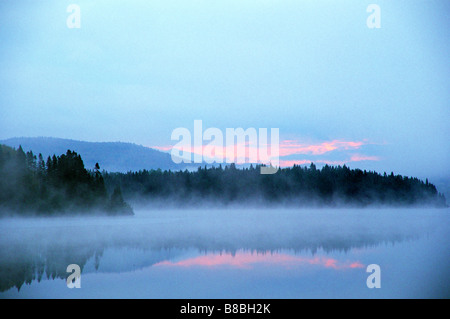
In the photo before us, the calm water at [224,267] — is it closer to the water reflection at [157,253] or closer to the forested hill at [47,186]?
the water reflection at [157,253]

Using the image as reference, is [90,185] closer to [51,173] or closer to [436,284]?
[51,173]

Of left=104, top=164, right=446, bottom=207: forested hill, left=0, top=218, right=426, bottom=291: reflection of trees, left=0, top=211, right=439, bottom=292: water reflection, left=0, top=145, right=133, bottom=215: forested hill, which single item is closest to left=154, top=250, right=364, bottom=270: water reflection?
left=0, top=211, right=439, bottom=292: water reflection

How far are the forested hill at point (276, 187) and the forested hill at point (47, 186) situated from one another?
7115 cm

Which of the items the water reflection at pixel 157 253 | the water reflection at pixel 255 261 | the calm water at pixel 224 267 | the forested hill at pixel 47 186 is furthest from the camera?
the forested hill at pixel 47 186

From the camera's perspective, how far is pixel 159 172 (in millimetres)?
144125

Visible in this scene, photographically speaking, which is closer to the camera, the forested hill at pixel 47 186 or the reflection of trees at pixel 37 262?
the reflection of trees at pixel 37 262

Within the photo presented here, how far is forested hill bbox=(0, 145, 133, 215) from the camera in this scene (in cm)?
5641

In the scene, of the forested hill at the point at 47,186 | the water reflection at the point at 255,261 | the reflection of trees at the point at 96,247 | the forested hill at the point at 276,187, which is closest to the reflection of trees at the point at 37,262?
the reflection of trees at the point at 96,247

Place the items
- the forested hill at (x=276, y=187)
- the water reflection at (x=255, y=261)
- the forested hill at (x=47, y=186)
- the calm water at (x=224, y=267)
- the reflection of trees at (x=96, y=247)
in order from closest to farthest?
the calm water at (x=224, y=267) → the reflection of trees at (x=96, y=247) → the water reflection at (x=255, y=261) → the forested hill at (x=47, y=186) → the forested hill at (x=276, y=187)

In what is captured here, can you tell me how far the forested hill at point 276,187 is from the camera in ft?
458

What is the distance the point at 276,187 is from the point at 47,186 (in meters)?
93.9

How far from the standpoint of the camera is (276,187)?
143 meters

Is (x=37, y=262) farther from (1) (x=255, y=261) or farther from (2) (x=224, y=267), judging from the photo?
(1) (x=255, y=261)
